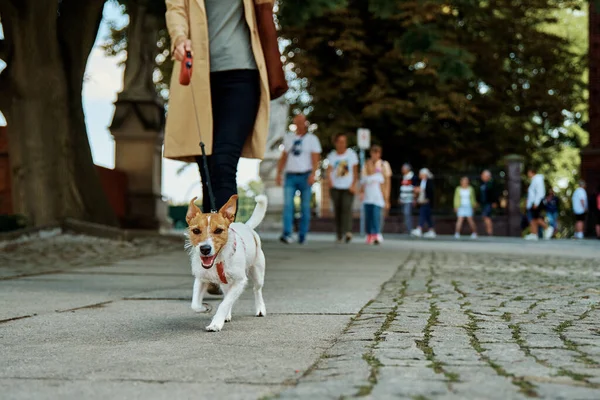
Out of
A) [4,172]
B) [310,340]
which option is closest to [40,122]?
[4,172]

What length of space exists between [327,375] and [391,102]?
29.2 meters

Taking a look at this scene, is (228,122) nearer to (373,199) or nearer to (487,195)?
(373,199)

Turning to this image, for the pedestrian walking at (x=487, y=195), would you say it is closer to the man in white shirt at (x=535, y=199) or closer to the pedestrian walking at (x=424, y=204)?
the man in white shirt at (x=535, y=199)

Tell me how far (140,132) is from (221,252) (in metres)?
12.7

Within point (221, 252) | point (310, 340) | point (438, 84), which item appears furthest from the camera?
point (438, 84)

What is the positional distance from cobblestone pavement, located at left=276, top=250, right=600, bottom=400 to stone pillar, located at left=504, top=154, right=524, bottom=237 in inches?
893

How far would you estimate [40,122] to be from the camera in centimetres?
1253

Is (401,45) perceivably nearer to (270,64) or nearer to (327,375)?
(270,64)

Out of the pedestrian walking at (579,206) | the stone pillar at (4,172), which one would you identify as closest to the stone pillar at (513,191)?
the pedestrian walking at (579,206)

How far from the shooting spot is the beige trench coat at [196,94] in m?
6.08

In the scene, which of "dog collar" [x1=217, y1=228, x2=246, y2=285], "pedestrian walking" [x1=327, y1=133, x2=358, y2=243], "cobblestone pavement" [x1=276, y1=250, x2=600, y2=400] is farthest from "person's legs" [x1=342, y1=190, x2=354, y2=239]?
"dog collar" [x1=217, y1=228, x2=246, y2=285]

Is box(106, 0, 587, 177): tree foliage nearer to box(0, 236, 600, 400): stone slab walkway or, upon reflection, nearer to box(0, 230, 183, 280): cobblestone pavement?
box(0, 230, 183, 280): cobblestone pavement

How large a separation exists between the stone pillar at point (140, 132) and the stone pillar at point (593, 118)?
17803mm

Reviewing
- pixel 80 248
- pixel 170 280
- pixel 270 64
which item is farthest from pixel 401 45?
pixel 270 64
